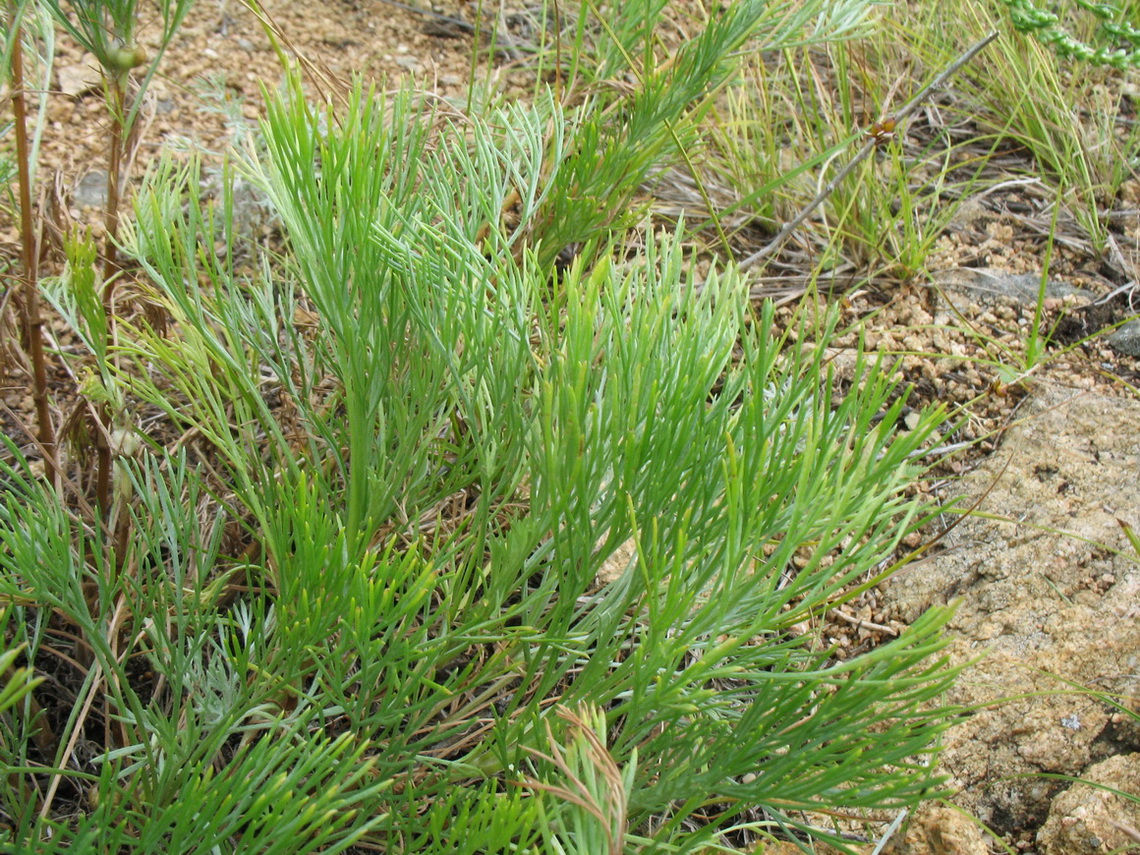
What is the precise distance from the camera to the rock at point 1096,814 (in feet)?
3.60

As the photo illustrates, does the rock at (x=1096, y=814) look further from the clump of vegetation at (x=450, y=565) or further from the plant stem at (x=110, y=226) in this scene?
the plant stem at (x=110, y=226)

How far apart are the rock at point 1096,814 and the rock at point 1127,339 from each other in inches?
35.9

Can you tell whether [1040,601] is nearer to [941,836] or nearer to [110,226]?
[941,836]

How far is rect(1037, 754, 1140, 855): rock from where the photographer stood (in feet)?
3.60

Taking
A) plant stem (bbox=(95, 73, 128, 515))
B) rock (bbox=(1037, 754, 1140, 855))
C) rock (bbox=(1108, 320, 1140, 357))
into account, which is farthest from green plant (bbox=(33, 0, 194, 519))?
rock (bbox=(1108, 320, 1140, 357))

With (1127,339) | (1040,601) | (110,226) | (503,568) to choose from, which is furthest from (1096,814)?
(110,226)

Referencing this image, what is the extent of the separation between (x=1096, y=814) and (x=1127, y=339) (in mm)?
1035

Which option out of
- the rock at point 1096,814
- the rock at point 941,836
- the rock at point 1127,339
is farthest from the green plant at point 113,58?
the rock at point 1127,339

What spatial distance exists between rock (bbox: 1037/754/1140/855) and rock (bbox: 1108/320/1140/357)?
0.91 meters

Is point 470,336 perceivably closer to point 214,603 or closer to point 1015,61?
point 214,603

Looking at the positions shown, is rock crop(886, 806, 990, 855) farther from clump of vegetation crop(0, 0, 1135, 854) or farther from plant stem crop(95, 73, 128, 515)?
plant stem crop(95, 73, 128, 515)

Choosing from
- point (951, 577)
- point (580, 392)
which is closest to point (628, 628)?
point (580, 392)

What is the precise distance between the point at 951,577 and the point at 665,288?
78 cm

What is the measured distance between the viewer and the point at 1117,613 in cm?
133
